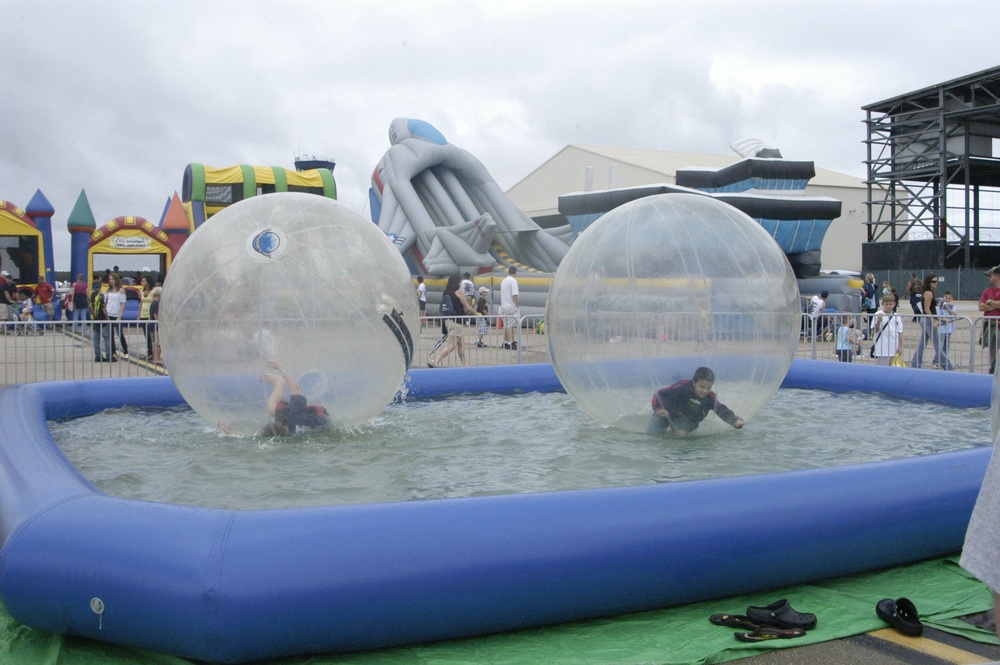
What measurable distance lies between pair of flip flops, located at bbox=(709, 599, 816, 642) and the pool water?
1.73m

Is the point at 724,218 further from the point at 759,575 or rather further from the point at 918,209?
the point at 918,209

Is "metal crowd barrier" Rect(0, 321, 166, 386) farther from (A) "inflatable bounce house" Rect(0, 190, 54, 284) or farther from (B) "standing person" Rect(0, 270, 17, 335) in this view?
(A) "inflatable bounce house" Rect(0, 190, 54, 284)

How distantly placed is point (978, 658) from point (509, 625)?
1654mm

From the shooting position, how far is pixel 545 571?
3.33 metres

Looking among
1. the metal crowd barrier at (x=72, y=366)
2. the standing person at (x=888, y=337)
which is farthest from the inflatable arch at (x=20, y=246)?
the standing person at (x=888, y=337)

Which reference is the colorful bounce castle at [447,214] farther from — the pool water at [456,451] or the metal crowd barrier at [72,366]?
the pool water at [456,451]

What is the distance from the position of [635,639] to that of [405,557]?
92 cm

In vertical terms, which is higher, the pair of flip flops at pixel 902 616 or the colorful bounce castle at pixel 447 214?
the colorful bounce castle at pixel 447 214

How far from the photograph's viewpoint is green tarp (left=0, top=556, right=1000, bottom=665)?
3.22m

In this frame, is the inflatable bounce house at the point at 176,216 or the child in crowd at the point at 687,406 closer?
the child in crowd at the point at 687,406

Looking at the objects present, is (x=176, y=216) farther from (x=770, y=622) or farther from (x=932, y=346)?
(x=770, y=622)

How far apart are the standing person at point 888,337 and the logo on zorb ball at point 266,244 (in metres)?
7.72

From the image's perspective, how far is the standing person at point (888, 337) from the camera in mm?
10727

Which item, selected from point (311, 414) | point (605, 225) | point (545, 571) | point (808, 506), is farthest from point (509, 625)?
point (605, 225)
